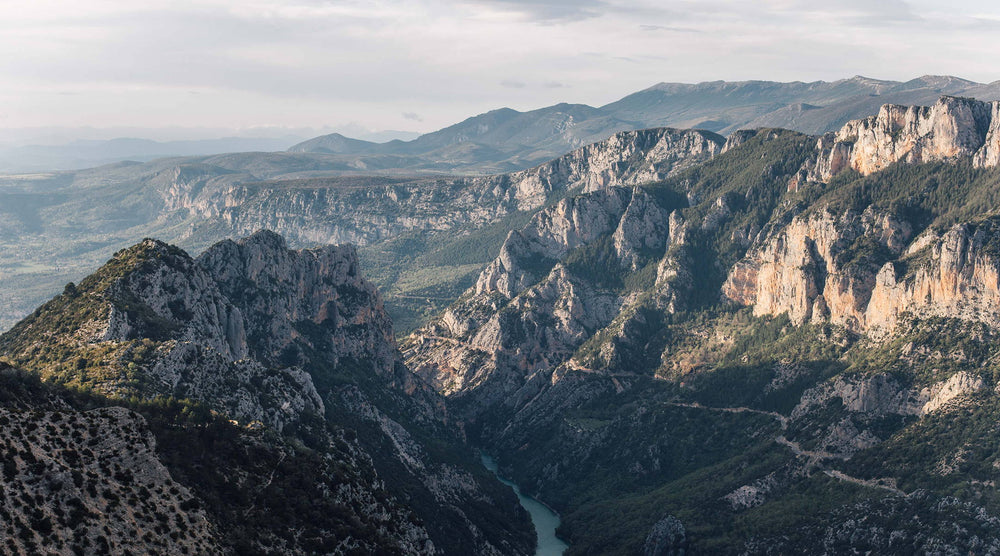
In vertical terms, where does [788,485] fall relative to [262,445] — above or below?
below

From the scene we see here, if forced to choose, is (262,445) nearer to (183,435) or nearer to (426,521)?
(183,435)

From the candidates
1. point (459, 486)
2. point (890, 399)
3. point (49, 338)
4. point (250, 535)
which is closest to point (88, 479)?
point (250, 535)

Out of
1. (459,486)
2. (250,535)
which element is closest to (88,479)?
(250,535)

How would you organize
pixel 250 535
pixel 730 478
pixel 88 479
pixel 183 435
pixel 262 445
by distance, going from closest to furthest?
pixel 88 479 → pixel 250 535 → pixel 183 435 → pixel 262 445 → pixel 730 478

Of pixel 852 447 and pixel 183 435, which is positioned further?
pixel 852 447

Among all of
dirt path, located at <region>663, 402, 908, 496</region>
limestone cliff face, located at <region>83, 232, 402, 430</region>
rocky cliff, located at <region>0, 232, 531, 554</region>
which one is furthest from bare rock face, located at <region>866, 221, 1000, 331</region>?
limestone cliff face, located at <region>83, 232, 402, 430</region>

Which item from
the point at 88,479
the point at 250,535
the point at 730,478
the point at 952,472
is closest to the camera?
the point at 88,479

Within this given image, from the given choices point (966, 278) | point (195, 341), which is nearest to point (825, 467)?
point (966, 278)

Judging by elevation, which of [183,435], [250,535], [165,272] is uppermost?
[165,272]

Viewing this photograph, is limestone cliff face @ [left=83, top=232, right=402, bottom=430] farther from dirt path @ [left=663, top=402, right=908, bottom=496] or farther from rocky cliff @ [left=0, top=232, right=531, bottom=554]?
dirt path @ [left=663, top=402, right=908, bottom=496]

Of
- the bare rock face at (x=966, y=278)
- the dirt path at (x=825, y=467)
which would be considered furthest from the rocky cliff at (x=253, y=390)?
the bare rock face at (x=966, y=278)

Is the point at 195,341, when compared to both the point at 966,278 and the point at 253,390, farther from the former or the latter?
the point at 966,278
